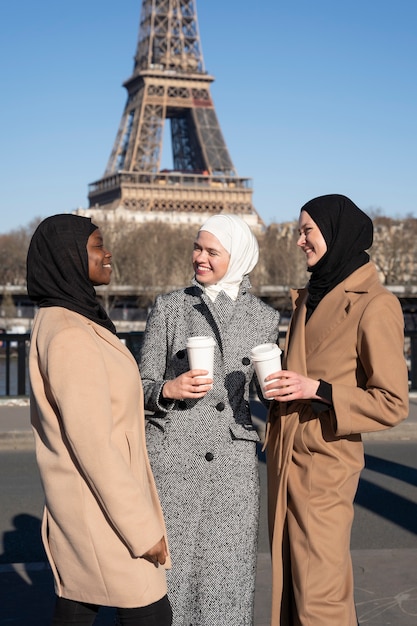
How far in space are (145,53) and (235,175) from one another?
41.8 ft

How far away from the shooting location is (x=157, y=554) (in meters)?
2.68

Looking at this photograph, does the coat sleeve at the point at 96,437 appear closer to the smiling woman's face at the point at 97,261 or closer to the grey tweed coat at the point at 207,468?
the smiling woman's face at the point at 97,261

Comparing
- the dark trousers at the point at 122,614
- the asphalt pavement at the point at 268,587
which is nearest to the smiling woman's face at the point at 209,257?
the dark trousers at the point at 122,614

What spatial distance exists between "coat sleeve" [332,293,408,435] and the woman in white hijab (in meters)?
0.44

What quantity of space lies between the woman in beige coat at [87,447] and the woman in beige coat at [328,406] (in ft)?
1.71

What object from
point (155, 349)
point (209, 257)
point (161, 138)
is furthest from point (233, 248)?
point (161, 138)

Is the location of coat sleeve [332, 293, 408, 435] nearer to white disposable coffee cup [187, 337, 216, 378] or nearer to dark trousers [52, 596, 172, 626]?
white disposable coffee cup [187, 337, 216, 378]

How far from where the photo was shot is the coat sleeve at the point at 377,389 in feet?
10.1

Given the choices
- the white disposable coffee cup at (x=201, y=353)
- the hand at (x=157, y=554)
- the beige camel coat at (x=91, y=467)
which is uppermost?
the white disposable coffee cup at (x=201, y=353)

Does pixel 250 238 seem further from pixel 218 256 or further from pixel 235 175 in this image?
pixel 235 175

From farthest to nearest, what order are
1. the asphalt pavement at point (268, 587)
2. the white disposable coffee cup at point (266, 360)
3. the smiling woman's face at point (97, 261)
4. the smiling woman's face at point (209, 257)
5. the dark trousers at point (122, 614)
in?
the asphalt pavement at point (268, 587) → the smiling woman's face at point (209, 257) → the white disposable coffee cup at point (266, 360) → the smiling woman's face at point (97, 261) → the dark trousers at point (122, 614)

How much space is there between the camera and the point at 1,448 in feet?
32.7

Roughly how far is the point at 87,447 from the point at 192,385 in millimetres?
581

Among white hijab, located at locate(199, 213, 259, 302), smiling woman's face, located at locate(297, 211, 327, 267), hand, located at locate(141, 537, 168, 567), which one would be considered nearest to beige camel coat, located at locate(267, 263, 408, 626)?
smiling woman's face, located at locate(297, 211, 327, 267)
